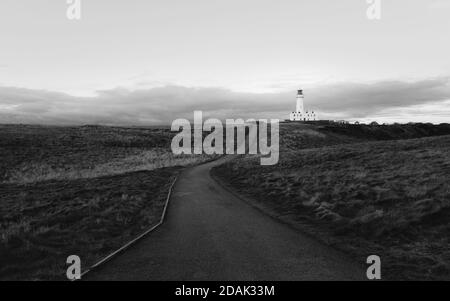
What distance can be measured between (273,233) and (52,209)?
12.8 metres

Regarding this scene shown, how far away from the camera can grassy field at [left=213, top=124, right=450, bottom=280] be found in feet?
37.6

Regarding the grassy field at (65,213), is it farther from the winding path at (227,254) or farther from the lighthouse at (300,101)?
the lighthouse at (300,101)

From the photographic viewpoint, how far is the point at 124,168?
44.2 m

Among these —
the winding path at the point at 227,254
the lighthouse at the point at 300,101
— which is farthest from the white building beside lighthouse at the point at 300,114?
the winding path at the point at 227,254

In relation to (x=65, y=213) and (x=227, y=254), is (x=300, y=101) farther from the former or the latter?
(x=227, y=254)

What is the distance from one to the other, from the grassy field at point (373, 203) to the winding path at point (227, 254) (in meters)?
1.07

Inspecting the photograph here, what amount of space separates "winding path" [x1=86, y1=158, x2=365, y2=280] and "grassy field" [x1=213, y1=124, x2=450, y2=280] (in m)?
1.07

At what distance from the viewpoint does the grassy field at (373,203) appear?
1145cm

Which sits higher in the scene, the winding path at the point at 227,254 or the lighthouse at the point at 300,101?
the lighthouse at the point at 300,101

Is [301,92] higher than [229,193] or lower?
higher

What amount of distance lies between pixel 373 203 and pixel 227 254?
9.05 m

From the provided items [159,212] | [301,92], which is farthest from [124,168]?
[301,92]

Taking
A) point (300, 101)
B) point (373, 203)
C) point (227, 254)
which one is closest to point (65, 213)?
point (227, 254)
